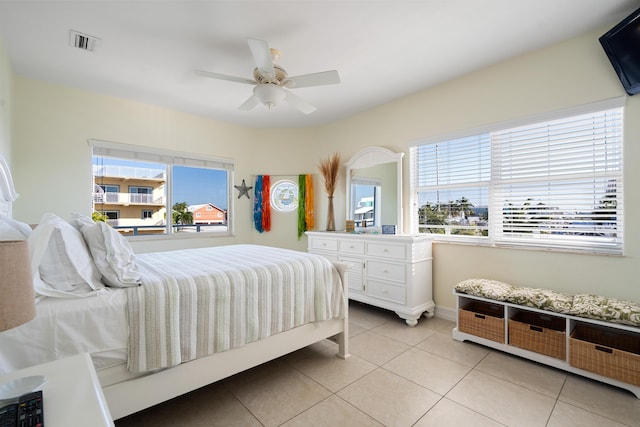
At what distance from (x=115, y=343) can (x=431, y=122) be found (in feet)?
11.4

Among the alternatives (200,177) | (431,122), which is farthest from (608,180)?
(200,177)

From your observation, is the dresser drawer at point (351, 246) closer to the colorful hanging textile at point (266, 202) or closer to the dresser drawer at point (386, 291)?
the dresser drawer at point (386, 291)

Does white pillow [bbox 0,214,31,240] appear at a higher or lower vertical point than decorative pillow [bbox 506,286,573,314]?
higher

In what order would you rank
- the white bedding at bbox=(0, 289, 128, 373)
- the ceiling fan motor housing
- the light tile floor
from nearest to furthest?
the white bedding at bbox=(0, 289, 128, 373)
the light tile floor
the ceiling fan motor housing

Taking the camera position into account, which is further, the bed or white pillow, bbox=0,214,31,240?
the bed

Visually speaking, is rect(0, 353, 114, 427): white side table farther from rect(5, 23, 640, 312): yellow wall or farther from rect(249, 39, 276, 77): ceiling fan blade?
rect(5, 23, 640, 312): yellow wall

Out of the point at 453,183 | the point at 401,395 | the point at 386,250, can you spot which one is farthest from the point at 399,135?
the point at 401,395

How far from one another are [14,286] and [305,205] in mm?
4096

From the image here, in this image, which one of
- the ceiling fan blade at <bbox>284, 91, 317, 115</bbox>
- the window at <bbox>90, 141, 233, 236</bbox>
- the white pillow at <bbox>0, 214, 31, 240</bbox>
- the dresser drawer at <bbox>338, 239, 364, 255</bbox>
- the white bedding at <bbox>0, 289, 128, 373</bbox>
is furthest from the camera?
the window at <bbox>90, 141, 233, 236</bbox>

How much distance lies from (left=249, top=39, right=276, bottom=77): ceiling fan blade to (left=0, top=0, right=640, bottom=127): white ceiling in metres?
0.31

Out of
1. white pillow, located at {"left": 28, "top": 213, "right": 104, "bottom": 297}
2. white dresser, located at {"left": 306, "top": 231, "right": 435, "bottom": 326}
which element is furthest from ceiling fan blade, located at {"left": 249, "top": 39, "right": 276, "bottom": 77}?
white dresser, located at {"left": 306, "top": 231, "right": 435, "bottom": 326}

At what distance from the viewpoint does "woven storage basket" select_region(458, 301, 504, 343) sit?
247cm

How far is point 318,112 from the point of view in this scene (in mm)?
4148

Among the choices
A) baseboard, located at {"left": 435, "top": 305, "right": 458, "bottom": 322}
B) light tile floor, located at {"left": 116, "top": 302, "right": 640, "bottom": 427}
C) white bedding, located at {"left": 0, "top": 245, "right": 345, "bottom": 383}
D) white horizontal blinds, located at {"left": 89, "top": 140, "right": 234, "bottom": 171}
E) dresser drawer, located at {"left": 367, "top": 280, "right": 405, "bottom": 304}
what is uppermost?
white horizontal blinds, located at {"left": 89, "top": 140, "right": 234, "bottom": 171}
